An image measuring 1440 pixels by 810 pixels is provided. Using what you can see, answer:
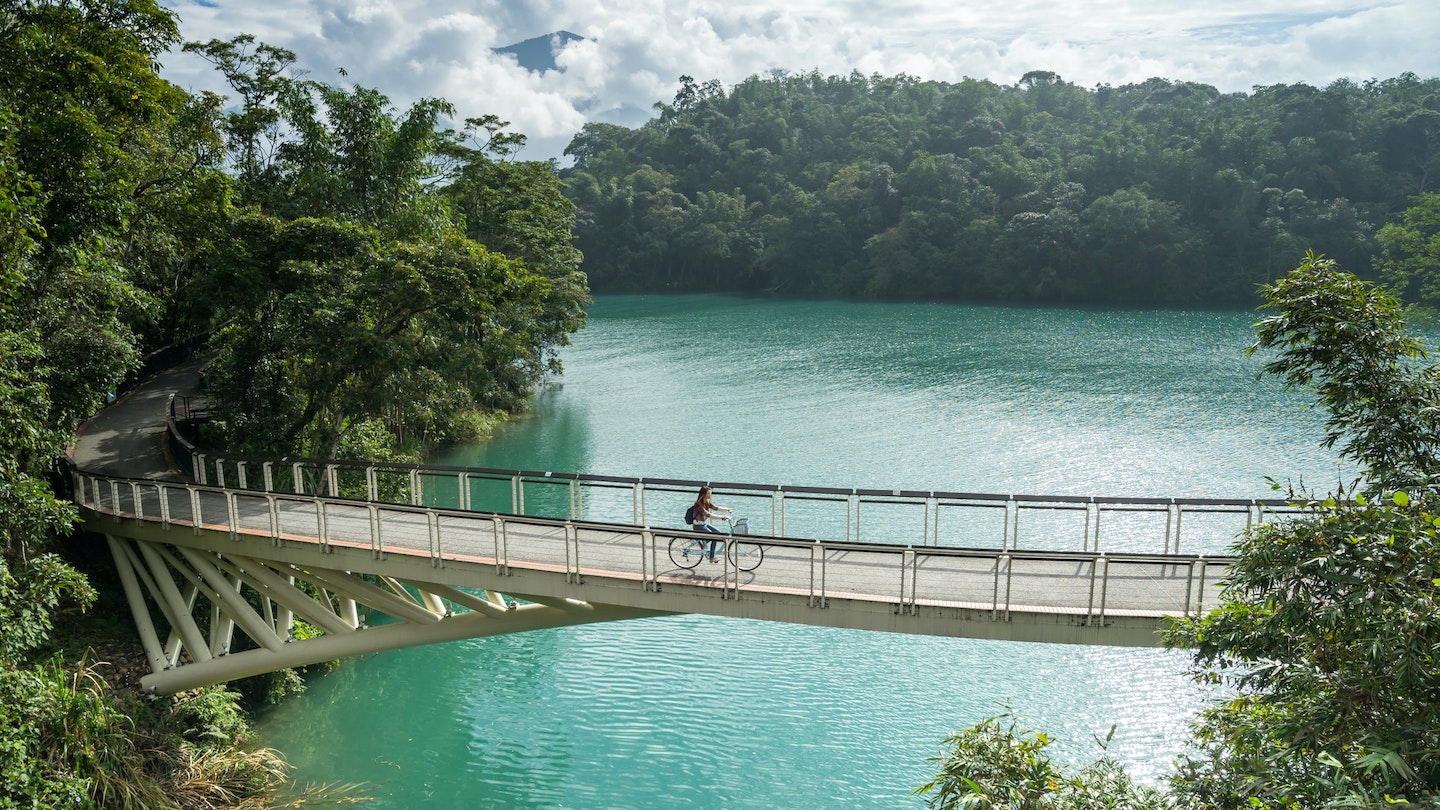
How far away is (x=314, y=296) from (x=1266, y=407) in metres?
32.6

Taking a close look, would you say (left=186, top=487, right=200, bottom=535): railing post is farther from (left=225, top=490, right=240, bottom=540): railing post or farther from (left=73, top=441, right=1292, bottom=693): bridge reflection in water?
(left=225, top=490, right=240, bottom=540): railing post

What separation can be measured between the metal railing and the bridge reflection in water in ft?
0.12

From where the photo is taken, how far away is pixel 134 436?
2081 centimetres

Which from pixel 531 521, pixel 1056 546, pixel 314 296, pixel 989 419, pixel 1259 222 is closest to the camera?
pixel 531 521

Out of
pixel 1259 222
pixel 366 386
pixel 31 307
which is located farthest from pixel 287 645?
pixel 1259 222

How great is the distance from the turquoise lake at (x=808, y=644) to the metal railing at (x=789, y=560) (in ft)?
6.16

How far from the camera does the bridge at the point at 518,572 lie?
1072cm

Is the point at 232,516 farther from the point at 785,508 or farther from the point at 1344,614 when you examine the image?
the point at 1344,614

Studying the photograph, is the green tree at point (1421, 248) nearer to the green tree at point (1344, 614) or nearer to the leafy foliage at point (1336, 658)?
the green tree at point (1344, 614)

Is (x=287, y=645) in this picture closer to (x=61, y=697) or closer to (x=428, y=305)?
(x=61, y=697)

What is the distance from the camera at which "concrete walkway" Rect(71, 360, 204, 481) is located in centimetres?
1806

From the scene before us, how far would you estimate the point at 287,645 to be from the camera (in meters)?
13.1

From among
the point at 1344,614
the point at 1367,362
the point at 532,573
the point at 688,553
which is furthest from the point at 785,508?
the point at 1344,614

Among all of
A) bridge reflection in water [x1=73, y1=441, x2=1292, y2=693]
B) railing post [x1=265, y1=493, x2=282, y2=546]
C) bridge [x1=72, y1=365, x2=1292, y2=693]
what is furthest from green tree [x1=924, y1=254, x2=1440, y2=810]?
railing post [x1=265, y1=493, x2=282, y2=546]
